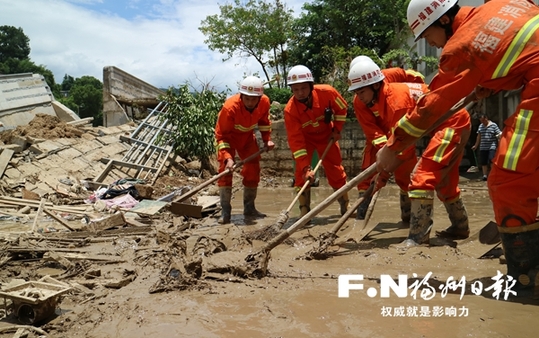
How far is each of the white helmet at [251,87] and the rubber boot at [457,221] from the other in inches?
106

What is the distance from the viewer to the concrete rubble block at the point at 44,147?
9.45 meters

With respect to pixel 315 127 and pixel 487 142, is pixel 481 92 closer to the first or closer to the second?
pixel 315 127

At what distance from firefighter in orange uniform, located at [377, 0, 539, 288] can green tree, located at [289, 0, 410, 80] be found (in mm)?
13096

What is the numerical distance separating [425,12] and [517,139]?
1.04 metres

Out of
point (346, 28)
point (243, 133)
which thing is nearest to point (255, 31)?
point (346, 28)

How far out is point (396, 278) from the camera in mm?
3164

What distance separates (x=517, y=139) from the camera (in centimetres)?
255

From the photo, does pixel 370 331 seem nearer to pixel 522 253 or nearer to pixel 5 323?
pixel 522 253

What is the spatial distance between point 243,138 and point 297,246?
239 cm

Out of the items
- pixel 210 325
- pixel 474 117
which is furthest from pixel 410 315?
pixel 474 117

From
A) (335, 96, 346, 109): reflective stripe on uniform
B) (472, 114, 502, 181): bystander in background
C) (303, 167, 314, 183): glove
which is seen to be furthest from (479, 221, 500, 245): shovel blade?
(472, 114, 502, 181): bystander in background

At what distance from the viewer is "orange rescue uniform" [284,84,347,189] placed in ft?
18.0

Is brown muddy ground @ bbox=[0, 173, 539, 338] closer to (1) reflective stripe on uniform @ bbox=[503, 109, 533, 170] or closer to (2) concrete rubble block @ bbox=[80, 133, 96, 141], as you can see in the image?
(1) reflective stripe on uniform @ bbox=[503, 109, 533, 170]

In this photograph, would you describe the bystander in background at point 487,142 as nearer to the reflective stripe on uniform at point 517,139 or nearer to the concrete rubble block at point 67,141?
the reflective stripe on uniform at point 517,139
